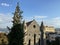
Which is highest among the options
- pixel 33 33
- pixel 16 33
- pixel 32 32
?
pixel 32 32

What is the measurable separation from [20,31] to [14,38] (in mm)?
1362

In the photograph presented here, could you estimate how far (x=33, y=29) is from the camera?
60.0m

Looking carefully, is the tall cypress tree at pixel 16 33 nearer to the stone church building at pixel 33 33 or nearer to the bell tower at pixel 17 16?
the bell tower at pixel 17 16

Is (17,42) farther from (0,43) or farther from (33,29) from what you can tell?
(33,29)

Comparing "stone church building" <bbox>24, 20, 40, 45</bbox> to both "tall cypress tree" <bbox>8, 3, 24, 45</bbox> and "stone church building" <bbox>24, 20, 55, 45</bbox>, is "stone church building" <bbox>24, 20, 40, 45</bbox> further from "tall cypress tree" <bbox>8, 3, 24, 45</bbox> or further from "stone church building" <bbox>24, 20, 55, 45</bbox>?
"tall cypress tree" <bbox>8, 3, 24, 45</bbox>

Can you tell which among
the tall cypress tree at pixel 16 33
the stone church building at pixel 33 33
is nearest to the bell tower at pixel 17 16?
the tall cypress tree at pixel 16 33

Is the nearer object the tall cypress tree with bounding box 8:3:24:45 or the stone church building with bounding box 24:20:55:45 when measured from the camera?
the tall cypress tree with bounding box 8:3:24:45

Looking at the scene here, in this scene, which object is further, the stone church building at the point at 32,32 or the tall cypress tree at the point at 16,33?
the stone church building at the point at 32,32

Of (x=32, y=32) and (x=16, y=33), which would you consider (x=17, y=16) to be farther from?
(x=32, y=32)

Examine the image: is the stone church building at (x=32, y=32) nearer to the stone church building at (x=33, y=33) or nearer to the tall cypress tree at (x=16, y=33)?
the stone church building at (x=33, y=33)

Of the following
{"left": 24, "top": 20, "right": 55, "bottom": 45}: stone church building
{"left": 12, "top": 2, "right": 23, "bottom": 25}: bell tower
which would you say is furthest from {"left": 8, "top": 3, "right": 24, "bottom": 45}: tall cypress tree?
{"left": 24, "top": 20, "right": 55, "bottom": 45}: stone church building

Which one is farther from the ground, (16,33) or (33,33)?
(33,33)

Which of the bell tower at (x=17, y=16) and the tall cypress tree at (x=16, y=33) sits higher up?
the bell tower at (x=17, y=16)

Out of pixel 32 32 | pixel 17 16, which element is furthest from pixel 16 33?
pixel 32 32
